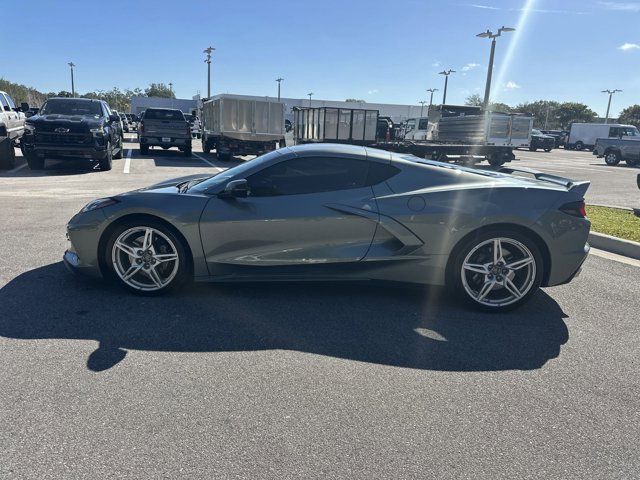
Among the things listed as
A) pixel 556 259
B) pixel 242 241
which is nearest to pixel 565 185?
pixel 556 259

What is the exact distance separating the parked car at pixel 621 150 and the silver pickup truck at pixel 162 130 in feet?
70.6

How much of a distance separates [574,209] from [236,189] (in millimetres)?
2920

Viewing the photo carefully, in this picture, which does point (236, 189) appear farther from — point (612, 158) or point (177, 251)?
point (612, 158)

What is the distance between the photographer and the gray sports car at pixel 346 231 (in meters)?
4.20

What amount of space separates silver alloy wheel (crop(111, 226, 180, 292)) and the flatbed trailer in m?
13.3

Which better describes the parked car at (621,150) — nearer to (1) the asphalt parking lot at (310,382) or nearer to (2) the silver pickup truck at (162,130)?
(2) the silver pickup truck at (162,130)

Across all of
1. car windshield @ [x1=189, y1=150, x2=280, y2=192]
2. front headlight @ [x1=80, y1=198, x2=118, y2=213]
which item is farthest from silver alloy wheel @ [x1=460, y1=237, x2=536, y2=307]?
front headlight @ [x1=80, y1=198, x2=118, y2=213]

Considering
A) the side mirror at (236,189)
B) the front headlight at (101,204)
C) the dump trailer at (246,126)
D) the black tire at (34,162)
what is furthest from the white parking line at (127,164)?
the side mirror at (236,189)

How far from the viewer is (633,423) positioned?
2.78 metres

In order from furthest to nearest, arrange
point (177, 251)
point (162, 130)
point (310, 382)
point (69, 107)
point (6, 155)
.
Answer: point (162, 130), point (69, 107), point (6, 155), point (177, 251), point (310, 382)

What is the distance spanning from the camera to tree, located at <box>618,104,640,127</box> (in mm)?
70775

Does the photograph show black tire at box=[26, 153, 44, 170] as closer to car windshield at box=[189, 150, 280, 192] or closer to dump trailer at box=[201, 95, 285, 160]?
dump trailer at box=[201, 95, 285, 160]

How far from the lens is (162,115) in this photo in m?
19.5

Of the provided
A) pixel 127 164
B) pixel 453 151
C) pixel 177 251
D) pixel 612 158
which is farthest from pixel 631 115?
pixel 177 251
